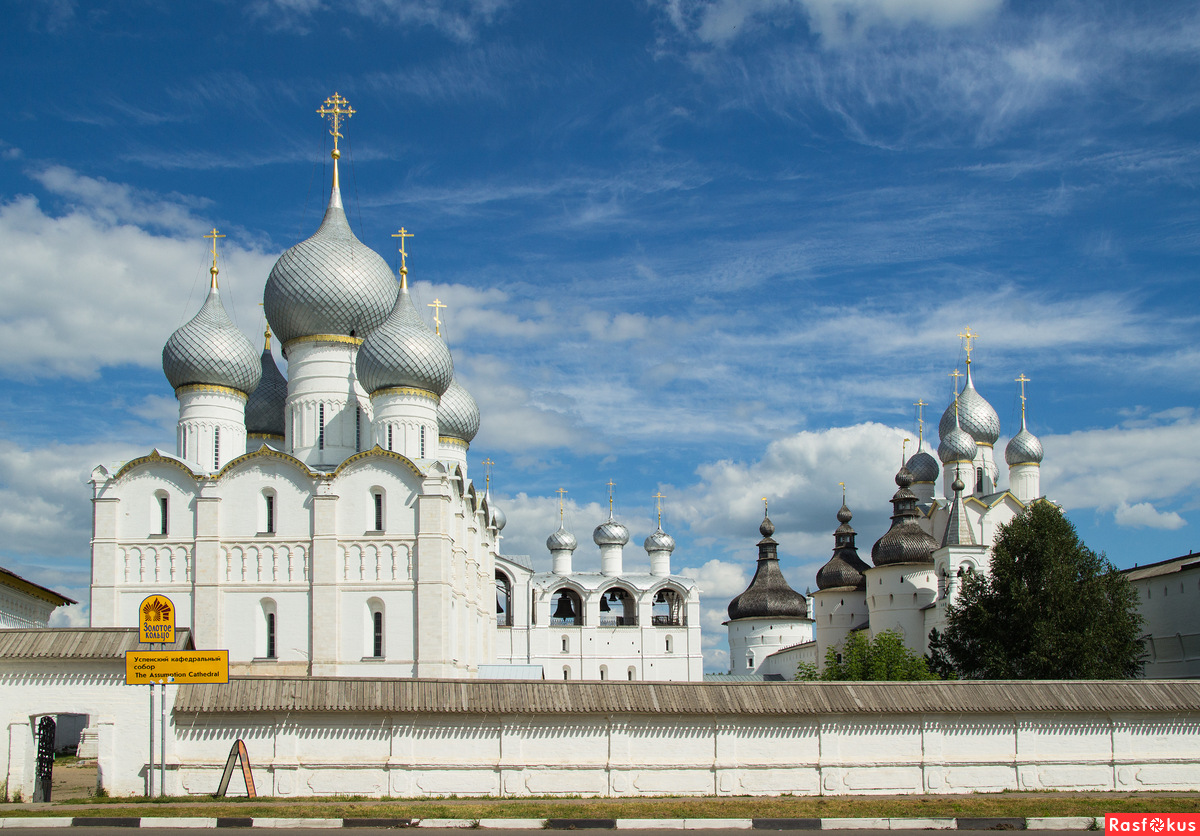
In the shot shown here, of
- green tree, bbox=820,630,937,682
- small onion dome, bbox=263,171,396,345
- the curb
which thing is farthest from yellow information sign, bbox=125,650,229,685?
green tree, bbox=820,630,937,682

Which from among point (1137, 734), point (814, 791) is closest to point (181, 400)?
point (814, 791)

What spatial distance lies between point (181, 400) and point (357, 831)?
18987 mm

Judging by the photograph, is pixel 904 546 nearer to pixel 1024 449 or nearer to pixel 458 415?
pixel 1024 449

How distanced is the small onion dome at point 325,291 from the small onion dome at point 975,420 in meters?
28.4

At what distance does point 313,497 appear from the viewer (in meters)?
26.0

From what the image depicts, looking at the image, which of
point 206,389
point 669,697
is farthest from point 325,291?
point 669,697

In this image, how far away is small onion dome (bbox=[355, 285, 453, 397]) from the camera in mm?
27812

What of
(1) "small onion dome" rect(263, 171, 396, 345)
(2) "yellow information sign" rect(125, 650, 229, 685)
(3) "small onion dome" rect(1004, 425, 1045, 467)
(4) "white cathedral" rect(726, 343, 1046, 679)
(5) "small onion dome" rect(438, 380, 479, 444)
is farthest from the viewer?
(3) "small onion dome" rect(1004, 425, 1045, 467)

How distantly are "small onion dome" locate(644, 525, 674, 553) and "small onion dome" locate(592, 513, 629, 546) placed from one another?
1.15m

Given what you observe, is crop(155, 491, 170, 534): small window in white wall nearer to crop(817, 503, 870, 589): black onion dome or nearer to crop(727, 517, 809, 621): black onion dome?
crop(817, 503, 870, 589): black onion dome

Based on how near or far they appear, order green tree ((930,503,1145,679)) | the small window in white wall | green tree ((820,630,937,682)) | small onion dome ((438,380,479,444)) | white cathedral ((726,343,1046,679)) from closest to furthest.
A: the small window in white wall < green tree ((930,503,1145,679)) < green tree ((820,630,937,682)) < small onion dome ((438,380,479,444)) < white cathedral ((726,343,1046,679))

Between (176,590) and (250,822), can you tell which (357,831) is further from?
(176,590)

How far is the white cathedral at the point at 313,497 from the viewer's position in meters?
25.5

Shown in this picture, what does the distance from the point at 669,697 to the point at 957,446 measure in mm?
35662
